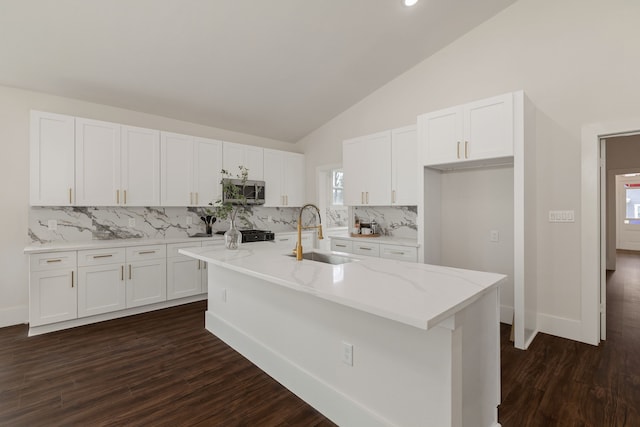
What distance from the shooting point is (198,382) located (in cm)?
227

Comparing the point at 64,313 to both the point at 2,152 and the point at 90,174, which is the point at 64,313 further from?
the point at 2,152

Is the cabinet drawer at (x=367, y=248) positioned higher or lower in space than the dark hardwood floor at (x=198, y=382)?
higher

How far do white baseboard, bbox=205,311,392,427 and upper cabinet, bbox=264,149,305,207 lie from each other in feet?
9.20

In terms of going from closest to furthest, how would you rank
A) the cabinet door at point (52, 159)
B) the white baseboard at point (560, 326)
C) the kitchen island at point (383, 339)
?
the kitchen island at point (383, 339) < the white baseboard at point (560, 326) < the cabinet door at point (52, 159)

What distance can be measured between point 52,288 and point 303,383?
117 inches

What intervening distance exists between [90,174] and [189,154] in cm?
120

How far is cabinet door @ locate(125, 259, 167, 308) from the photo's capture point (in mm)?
3650

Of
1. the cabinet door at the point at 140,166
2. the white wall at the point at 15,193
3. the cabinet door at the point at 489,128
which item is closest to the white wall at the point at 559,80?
the cabinet door at the point at 489,128

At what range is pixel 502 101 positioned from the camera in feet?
9.24

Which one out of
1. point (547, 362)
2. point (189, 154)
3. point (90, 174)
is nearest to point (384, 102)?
point (189, 154)

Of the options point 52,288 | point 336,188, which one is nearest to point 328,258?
point 52,288

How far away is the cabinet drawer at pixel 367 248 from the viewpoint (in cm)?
398

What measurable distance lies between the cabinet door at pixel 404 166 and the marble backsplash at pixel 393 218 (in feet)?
1.47

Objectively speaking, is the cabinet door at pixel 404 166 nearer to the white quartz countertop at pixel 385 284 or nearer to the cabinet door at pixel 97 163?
the white quartz countertop at pixel 385 284
